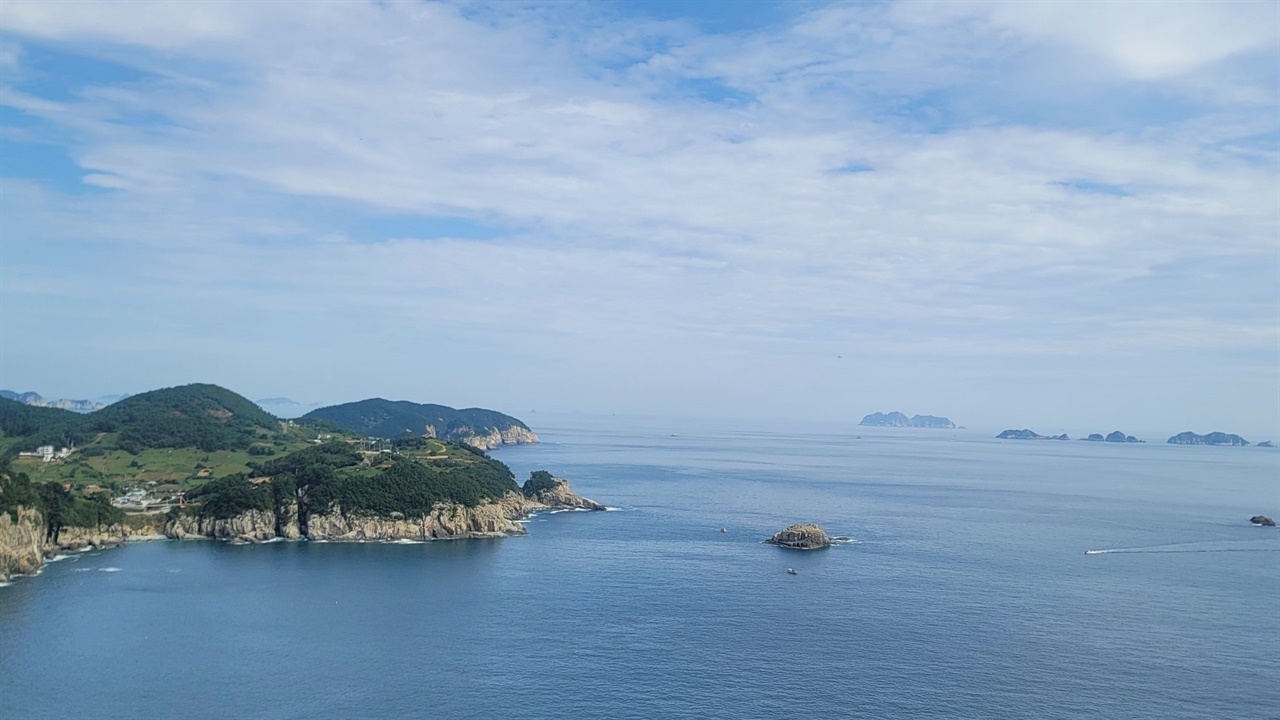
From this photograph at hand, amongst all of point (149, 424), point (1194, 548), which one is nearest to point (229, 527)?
point (149, 424)

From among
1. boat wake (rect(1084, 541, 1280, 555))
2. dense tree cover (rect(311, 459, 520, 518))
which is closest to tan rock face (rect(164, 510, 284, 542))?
dense tree cover (rect(311, 459, 520, 518))

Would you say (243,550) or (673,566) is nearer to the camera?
(673,566)

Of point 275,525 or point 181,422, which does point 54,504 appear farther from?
point 181,422

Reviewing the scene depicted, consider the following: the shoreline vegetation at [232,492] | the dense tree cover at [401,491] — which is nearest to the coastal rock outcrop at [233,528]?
the shoreline vegetation at [232,492]

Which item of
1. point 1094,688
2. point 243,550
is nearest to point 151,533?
point 243,550

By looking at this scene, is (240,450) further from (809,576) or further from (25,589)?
(809,576)

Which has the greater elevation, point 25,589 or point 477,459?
point 477,459
